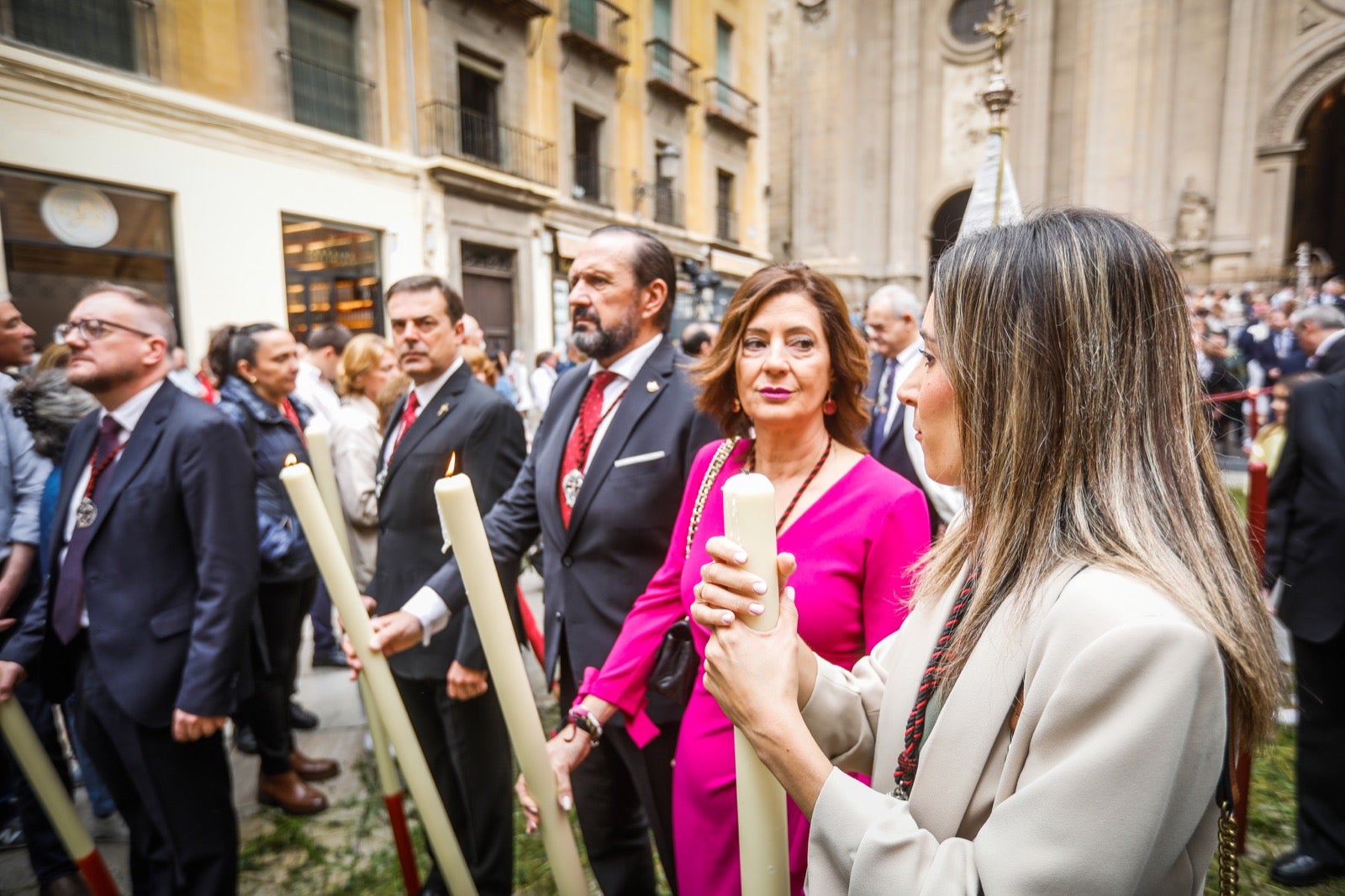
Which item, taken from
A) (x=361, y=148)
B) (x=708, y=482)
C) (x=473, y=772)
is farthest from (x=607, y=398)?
(x=361, y=148)

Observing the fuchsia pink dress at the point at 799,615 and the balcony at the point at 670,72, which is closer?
the fuchsia pink dress at the point at 799,615

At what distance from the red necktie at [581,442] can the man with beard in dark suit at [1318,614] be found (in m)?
2.61

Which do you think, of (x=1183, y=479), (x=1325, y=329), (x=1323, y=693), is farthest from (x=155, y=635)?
(x=1325, y=329)

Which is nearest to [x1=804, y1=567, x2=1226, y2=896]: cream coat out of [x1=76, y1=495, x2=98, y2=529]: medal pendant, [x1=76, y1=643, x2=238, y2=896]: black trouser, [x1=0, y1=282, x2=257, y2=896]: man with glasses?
[x1=0, y1=282, x2=257, y2=896]: man with glasses

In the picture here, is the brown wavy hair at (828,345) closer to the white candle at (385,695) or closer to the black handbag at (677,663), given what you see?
the black handbag at (677,663)

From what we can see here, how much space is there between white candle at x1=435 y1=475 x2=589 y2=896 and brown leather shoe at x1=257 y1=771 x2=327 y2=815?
102 inches

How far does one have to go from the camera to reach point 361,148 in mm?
9891

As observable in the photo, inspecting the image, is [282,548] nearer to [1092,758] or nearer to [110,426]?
[110,426]

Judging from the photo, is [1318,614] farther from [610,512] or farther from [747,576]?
[747,576]

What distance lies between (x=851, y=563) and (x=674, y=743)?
940mm

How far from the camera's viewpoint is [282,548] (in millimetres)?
3324

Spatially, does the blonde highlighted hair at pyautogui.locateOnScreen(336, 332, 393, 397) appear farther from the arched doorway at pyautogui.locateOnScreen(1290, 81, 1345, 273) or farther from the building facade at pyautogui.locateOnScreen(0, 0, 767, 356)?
the arched doorway at pyautogui.locateOnScreen(1290, 81, 1345, 273)

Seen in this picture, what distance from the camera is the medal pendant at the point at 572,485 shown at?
7.25ft

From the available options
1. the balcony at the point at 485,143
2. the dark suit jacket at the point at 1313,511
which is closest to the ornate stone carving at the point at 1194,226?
the balcony at the point at 485,143
